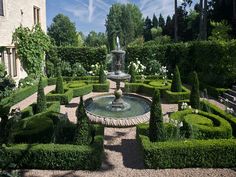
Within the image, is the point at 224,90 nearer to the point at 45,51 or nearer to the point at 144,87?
the point at 144,87

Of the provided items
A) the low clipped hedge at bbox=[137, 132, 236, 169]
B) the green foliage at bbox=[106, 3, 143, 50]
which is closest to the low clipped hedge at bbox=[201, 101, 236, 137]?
the low clipped hedge at bbox=[137, 132, 236, 169]

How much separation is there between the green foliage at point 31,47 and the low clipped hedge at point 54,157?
13.5m

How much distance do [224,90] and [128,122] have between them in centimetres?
808

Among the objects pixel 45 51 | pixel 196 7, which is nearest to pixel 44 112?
pixel 45 51

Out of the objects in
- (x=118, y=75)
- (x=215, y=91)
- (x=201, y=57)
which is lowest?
(x=215, y=91)

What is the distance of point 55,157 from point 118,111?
18.6 feet

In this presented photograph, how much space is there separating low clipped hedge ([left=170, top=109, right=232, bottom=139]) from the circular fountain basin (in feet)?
6.09

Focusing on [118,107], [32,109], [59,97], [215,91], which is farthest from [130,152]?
[215,91]

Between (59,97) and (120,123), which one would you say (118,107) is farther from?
(59,97)

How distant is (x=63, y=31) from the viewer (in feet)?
232

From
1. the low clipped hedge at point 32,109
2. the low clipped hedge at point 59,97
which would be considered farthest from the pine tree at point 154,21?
the low clipped hedge at point 32,109

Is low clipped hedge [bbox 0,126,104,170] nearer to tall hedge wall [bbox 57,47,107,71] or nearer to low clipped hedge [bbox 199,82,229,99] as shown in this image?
low clipped hedge [bbox 199,82,229,99]

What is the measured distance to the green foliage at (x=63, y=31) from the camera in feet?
226

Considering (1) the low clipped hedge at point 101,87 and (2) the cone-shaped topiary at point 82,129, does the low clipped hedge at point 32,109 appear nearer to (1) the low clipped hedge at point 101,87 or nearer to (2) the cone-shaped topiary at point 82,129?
(2) the cone-shaped topiary at point 82,129
